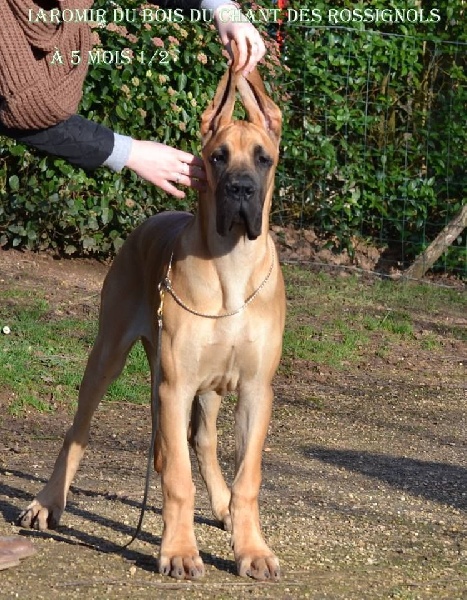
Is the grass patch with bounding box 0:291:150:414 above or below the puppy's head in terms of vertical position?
below

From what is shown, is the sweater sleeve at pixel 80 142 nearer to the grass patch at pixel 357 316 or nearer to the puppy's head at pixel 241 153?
the puppy's head at pixel 241 153

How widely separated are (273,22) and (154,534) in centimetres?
601

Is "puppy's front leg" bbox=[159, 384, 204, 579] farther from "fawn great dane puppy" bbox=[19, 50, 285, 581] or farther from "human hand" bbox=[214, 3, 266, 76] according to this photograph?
"human hand" bbox=[214, 3, 266, 76]

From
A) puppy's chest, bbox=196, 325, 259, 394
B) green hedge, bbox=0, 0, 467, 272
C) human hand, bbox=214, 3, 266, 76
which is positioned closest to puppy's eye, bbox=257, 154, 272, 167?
human hand, bbox=214, 3, 266, 76

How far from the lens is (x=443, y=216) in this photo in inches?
431

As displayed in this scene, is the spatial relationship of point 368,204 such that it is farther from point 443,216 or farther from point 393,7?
point 393,7

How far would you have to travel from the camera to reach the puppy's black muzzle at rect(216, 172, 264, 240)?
4.64 metres

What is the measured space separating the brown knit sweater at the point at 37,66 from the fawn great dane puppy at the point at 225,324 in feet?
2.79

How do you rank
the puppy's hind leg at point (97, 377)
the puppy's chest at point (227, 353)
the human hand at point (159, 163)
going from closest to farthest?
the human hand at point (159, 163) → the puppy's chest at point (227, 353) → the puppy's hind leg at point (97, 377)

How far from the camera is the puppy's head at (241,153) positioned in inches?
183

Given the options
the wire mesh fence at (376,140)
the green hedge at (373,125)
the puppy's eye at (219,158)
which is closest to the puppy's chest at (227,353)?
the puppy's eye at (219,158)

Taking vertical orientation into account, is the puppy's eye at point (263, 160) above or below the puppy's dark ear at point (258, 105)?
below

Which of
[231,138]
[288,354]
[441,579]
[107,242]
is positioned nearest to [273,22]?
[107,242]

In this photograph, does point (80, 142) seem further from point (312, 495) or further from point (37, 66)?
point (312, 495)
